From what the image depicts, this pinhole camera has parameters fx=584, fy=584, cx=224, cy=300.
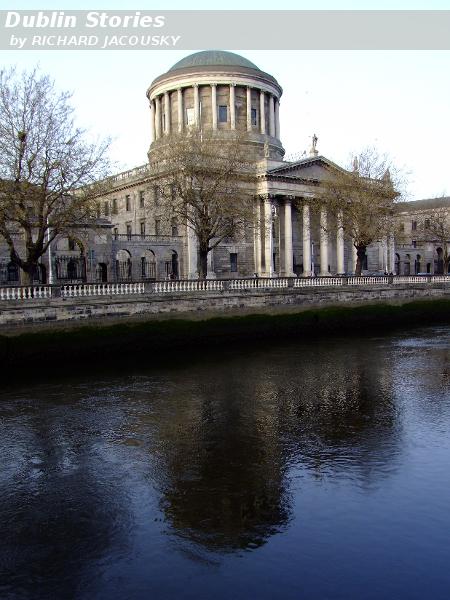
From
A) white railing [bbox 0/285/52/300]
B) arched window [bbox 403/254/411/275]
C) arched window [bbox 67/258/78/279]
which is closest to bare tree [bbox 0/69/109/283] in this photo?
white railing [bbox 0/285/52/300]

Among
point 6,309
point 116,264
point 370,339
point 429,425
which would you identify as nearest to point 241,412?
point 429,425

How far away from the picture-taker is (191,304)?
33.0 meters

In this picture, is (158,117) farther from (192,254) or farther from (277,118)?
(192,254)

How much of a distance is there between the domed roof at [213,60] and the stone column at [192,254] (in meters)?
24.3

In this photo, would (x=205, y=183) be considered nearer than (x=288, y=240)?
Yes

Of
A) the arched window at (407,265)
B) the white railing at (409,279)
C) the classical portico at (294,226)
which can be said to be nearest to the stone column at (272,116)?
the classical portico at (294,226)

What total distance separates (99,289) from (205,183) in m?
13.8

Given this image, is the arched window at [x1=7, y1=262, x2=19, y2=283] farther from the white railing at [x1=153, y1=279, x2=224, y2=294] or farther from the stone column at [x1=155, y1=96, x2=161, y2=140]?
the stone column at [x1=155, y1=96, x2=161, y2=140]

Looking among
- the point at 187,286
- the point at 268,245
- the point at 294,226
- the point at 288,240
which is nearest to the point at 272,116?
the point at 294,226

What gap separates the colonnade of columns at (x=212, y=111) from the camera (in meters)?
68.1

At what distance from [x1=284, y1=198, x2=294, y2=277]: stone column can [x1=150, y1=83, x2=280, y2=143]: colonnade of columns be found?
11.8m

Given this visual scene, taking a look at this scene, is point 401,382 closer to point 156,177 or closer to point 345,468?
point 345,468

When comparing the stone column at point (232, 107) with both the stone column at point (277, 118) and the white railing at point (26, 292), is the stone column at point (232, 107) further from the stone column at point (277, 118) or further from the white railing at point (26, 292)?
the white railing at point (26, 292)

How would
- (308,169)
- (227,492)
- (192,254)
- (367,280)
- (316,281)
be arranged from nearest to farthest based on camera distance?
(227,492), (316,281), (367,280), (192,254), (308,169)
